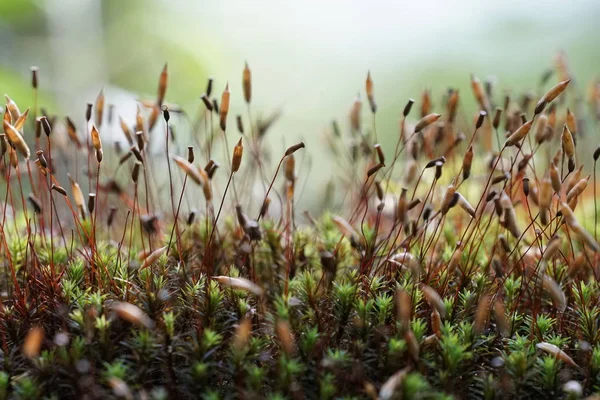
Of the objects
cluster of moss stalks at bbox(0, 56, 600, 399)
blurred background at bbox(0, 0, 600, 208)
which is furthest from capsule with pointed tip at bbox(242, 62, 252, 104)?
blurred background at bbox(0, 0, 600, 208)

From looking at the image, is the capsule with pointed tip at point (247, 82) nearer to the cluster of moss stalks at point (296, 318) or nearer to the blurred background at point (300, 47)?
the cluster of moss stalks at point (296, 318)

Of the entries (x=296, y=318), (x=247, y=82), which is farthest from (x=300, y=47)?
(x=296, y=318)

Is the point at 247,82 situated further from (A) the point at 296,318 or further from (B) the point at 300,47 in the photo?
(B) the point at 300,47

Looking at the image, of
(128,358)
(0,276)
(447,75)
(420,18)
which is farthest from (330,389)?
(420,18)

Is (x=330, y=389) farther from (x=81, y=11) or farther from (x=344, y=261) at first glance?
(x=81, y=11)

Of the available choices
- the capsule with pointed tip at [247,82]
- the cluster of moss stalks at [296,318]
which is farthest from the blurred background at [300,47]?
the cluster of moss stalks at [296,318]

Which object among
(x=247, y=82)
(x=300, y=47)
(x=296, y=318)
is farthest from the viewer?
(x=300, y=47)

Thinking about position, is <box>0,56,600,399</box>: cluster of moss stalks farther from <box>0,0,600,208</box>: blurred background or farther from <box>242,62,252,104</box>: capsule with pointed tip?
<box>0,0,600,208</box>: blurred background

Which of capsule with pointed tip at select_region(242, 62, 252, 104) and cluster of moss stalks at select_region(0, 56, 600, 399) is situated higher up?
capsule with pointed tip at select_region(242, 62, 252, 104)
